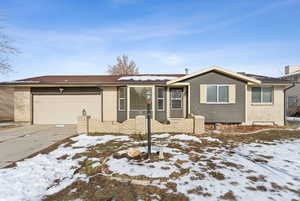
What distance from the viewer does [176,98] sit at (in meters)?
10.5

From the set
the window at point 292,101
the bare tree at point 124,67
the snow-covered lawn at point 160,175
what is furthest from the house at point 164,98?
the bare tree at point 124,67

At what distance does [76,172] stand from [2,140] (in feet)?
18.7

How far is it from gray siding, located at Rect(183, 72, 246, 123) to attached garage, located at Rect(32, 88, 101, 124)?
276 inches

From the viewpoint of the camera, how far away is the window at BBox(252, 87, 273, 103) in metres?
9.79

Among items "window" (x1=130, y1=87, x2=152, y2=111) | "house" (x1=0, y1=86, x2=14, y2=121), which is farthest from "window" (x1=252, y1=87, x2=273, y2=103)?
"house" (x1=0, y1=86, x2=14, y2=121)

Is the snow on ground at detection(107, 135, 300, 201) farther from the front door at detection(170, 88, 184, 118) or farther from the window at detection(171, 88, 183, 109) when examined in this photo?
the window at detection(171, 88, 183, 109)

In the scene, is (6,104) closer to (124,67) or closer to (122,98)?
(122,98)

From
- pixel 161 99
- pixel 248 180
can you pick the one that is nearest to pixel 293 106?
pixel 161 99

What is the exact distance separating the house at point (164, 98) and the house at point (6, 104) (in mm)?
4244

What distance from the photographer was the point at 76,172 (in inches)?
147

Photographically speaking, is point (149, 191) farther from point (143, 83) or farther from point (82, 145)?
point (143, 83)

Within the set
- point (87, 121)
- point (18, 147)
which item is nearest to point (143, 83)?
point (87, 121)

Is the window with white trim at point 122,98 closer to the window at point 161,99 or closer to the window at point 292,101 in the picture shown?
the window at point 161,99

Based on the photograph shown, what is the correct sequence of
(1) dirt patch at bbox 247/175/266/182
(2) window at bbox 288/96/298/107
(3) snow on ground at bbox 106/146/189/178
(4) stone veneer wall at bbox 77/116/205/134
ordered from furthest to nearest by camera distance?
1. (2) window at bbox 288/96/298/107
2. (4) stone veneer wall at bbox 77/116/205/134
3. (3) snow on ground at bbox 106/146/189/178
4. (1) dirt patch at bbox 247/175/266/182
